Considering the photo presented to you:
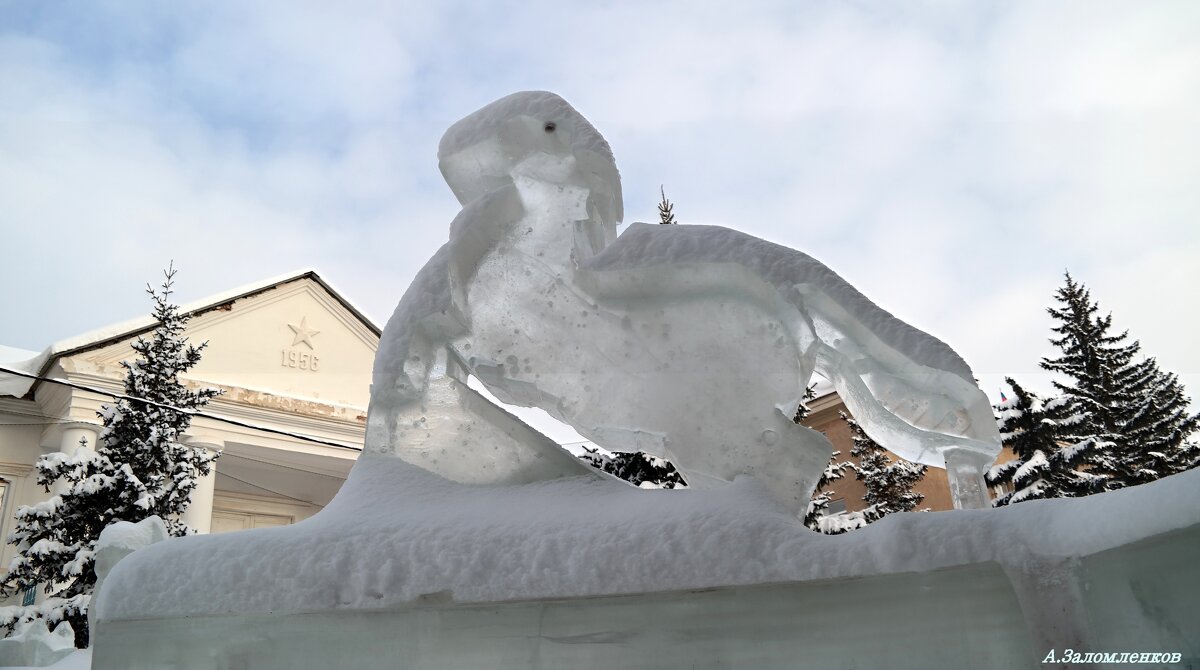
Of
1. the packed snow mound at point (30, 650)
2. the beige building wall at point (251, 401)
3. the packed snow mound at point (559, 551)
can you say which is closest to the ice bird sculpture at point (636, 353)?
the packed snow mound at point (559, 551)

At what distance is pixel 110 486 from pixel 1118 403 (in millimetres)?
14263

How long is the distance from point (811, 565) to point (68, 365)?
11.6 m

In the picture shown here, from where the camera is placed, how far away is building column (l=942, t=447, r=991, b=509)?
6.81 ft

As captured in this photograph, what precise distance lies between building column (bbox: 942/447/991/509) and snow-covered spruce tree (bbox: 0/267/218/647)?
760 cm

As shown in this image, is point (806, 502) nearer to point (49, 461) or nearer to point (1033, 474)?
point (49, 461)

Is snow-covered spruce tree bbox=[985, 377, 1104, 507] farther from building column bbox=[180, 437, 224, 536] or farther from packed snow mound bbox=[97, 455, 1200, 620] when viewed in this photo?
packed snow mound bbox=[97, 455, 1200, 620]

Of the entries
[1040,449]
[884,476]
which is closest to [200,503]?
[884,476]

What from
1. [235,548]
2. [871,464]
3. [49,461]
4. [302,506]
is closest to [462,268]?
[235,548]

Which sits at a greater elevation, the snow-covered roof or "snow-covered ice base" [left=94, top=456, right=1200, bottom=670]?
the snow-covered roof

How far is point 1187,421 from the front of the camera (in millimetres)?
14141

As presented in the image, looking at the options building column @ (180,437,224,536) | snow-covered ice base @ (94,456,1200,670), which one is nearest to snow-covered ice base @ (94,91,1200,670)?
snow-covered ice base @ (94,456,1200,670)

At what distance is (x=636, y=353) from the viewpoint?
2232 mm

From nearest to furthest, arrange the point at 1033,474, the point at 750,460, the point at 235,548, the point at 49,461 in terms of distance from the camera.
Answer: the point at 235,548 < the point at 750,460 < the point at 49,461 < the point at 1033,474

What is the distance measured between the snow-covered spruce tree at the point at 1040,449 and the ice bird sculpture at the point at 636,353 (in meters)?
10.3
